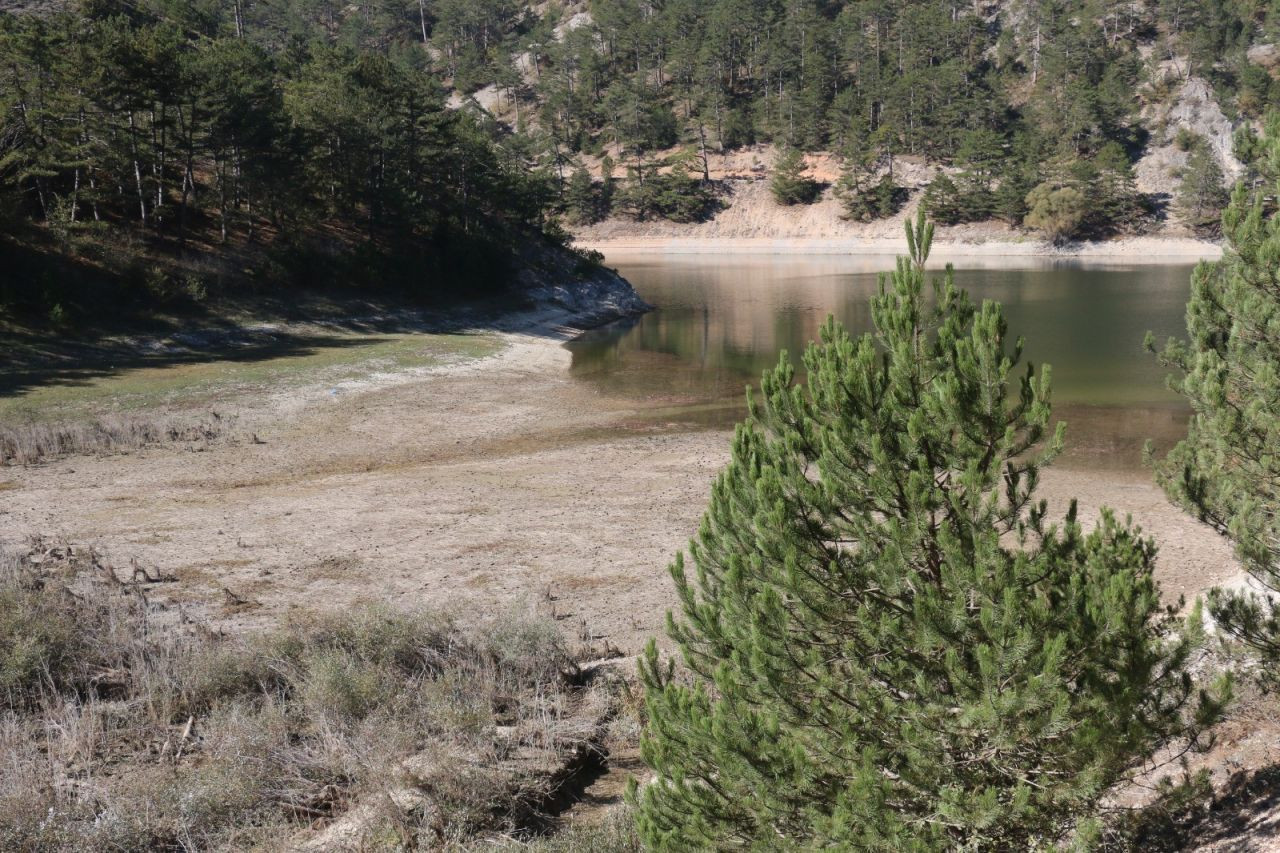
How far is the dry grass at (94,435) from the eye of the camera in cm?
2092

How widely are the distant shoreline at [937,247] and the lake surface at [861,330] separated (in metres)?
7.72

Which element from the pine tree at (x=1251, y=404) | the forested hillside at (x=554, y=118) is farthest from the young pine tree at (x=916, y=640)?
the forested hillside at (x=554, y=118)

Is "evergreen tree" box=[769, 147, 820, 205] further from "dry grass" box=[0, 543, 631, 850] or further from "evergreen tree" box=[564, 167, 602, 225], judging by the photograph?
"dry grass" box=[0, 543, 631, 850]

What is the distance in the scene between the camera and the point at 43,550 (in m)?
13.9

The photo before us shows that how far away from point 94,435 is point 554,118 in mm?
127436

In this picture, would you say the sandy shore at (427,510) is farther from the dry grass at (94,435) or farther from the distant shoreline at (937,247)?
the distant shoreline at (937,247)

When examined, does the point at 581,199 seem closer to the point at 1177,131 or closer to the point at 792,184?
the point at 792,184

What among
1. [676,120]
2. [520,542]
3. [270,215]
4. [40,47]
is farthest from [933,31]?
[520,542]

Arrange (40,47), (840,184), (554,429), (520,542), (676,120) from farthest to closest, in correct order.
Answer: (676,120) → (840,184) → (40,47) → (554,429) → (520,542)

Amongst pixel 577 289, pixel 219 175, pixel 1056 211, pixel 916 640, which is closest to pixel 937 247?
pixel 1056 211

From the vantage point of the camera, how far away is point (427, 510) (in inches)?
714

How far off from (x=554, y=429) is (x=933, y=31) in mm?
129609

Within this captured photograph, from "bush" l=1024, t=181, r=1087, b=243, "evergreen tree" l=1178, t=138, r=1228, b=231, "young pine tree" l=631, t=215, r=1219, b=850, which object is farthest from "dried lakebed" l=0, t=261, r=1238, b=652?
"evergreen tree" l=1178, t=138, r=1228, b=231

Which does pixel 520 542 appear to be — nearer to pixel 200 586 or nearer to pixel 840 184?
pixel 200 586
